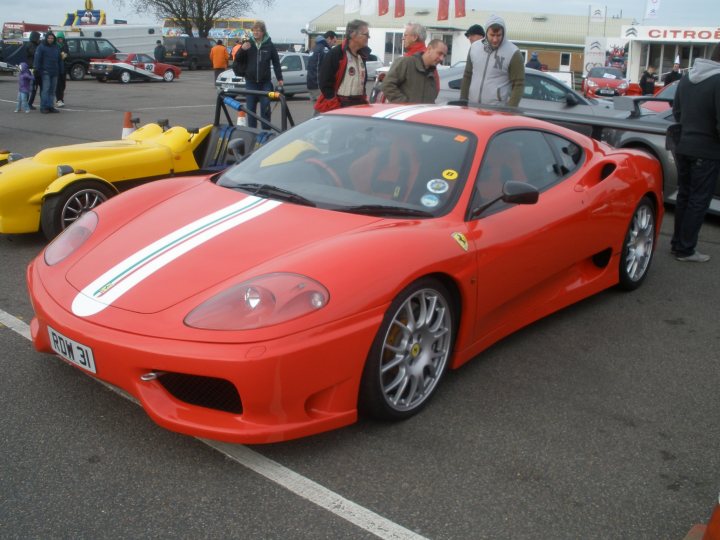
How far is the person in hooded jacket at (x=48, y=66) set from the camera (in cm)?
1557

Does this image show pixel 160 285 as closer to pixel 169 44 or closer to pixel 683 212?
pixel 683 212

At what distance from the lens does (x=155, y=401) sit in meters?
2.76

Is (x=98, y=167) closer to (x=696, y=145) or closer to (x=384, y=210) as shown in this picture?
(x=384, y=210)

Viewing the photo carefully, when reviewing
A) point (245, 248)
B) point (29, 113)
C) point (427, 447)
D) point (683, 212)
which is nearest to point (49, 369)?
point (245, 248)

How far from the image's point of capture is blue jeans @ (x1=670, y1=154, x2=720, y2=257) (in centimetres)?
557

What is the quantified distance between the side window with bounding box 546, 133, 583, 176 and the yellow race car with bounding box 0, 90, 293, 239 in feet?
6.22

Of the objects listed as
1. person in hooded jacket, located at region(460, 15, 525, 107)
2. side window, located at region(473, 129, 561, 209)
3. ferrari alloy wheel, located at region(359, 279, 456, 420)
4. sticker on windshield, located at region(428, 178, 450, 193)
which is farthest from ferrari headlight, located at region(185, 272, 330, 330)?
person in hooded jacket, located at region(460, 15, 525, 107)

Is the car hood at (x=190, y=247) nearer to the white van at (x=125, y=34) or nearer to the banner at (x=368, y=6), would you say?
the banner at (x=368, y=6)

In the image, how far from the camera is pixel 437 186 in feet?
12.0

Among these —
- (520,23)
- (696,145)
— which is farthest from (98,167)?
(520,23)

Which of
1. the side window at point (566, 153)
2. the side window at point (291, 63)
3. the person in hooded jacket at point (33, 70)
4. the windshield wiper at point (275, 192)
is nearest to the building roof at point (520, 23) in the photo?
the side window at point (291, 63)

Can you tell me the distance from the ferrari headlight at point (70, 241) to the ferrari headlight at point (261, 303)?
3.27ft

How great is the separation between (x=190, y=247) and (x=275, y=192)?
63 centimetres

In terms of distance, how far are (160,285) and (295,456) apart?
84 centimetres
